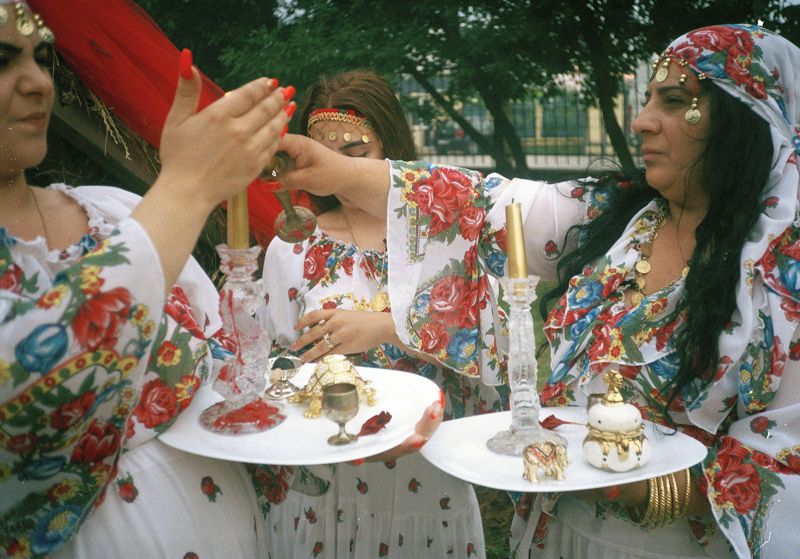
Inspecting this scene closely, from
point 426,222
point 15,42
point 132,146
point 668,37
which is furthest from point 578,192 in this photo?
point 668,37

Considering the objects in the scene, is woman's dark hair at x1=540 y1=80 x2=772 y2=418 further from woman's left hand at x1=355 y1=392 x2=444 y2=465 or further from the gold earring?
woman's left hand at x1=355 y1=392 x2=444 y2=465

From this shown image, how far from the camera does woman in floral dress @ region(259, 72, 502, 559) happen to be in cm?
246

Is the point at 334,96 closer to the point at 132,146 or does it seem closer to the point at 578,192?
the point at 132,146

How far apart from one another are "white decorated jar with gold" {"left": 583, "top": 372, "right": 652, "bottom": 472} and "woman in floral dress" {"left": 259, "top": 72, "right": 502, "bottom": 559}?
1066 mm

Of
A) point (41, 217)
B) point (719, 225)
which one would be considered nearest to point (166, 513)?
point (41, 217)

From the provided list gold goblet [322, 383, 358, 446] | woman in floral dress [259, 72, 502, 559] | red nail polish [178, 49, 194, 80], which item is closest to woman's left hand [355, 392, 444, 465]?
gold goblet [322, 383, 358, 446]

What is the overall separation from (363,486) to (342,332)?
623mm

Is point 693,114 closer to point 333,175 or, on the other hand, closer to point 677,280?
point 677,280

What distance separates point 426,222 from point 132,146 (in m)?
A: 1.46

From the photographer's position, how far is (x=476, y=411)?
8.18 feet

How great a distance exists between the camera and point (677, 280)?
1.75m

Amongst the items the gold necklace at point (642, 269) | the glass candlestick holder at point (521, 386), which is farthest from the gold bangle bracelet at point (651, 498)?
the gold necklace at point (642, 269)

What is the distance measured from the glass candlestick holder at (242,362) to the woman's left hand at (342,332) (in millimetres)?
741

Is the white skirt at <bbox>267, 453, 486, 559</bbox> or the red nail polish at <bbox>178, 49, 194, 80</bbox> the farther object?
the white skirt at <bbox>267, 453, 486, 559</bbox>
